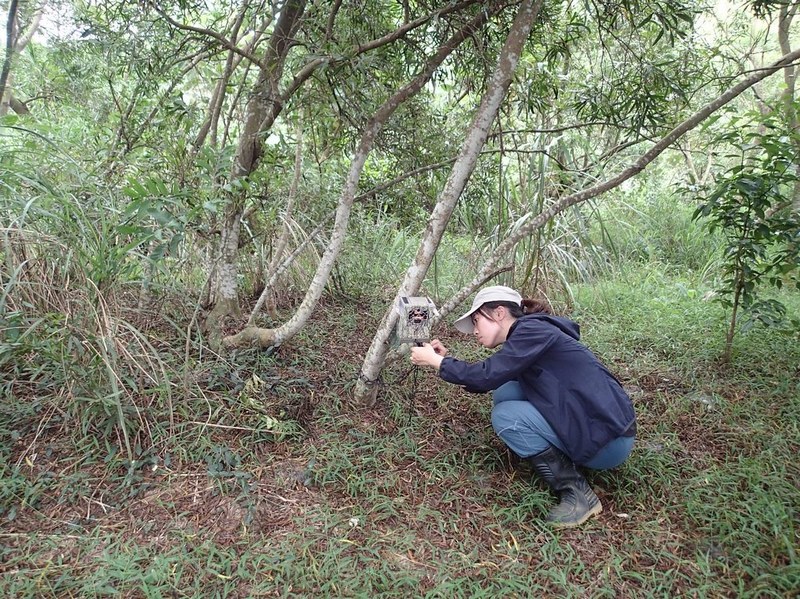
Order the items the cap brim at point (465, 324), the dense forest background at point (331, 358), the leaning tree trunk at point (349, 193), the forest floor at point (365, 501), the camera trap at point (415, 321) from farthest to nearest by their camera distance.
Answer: the leaning tree trunk at point (349, 193) → the cap brim at point (465, 324) → the camera trap at point (415, 321) → the dense forest background at point (331, 358) → the forest floor at point (365, 501)

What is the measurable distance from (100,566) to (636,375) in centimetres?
287

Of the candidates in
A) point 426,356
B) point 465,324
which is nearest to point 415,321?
point 426,356

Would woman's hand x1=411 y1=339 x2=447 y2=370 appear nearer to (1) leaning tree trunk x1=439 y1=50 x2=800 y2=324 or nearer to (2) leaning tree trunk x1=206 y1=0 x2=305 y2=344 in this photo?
(1) leaning tree trunk x1=439 y1=50 x2=800 y2=324

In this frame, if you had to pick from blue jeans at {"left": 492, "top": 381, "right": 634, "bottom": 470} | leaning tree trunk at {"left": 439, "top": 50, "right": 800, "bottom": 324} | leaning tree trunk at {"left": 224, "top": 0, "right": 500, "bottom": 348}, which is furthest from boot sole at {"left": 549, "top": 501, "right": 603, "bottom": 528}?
leaning tree trunk at {"left": 224, "top": 0, "right": 500, "bottom": 348}

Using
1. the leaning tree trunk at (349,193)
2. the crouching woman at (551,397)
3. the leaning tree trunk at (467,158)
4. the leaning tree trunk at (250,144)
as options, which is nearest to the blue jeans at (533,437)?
the crouching woman at (551,397)

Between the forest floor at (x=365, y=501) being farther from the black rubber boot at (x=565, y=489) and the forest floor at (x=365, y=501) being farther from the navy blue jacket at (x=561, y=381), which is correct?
the navy blue jacket at (x=561, y=381)

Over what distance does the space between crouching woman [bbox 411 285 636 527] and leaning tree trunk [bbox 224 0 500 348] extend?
0.87 meters

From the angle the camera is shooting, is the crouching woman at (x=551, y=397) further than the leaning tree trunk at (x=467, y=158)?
No

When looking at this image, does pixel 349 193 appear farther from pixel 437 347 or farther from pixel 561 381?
pixel 561 381

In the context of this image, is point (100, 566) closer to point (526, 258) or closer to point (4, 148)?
point (4, 148)

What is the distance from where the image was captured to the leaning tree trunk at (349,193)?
8.13 feet

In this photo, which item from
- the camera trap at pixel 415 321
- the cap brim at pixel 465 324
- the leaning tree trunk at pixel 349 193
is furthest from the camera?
the leaning tree trunk at pixel 349 193

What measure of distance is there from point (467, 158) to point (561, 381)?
1057 mm

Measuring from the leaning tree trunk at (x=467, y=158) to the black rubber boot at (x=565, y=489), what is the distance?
0.86 metres
